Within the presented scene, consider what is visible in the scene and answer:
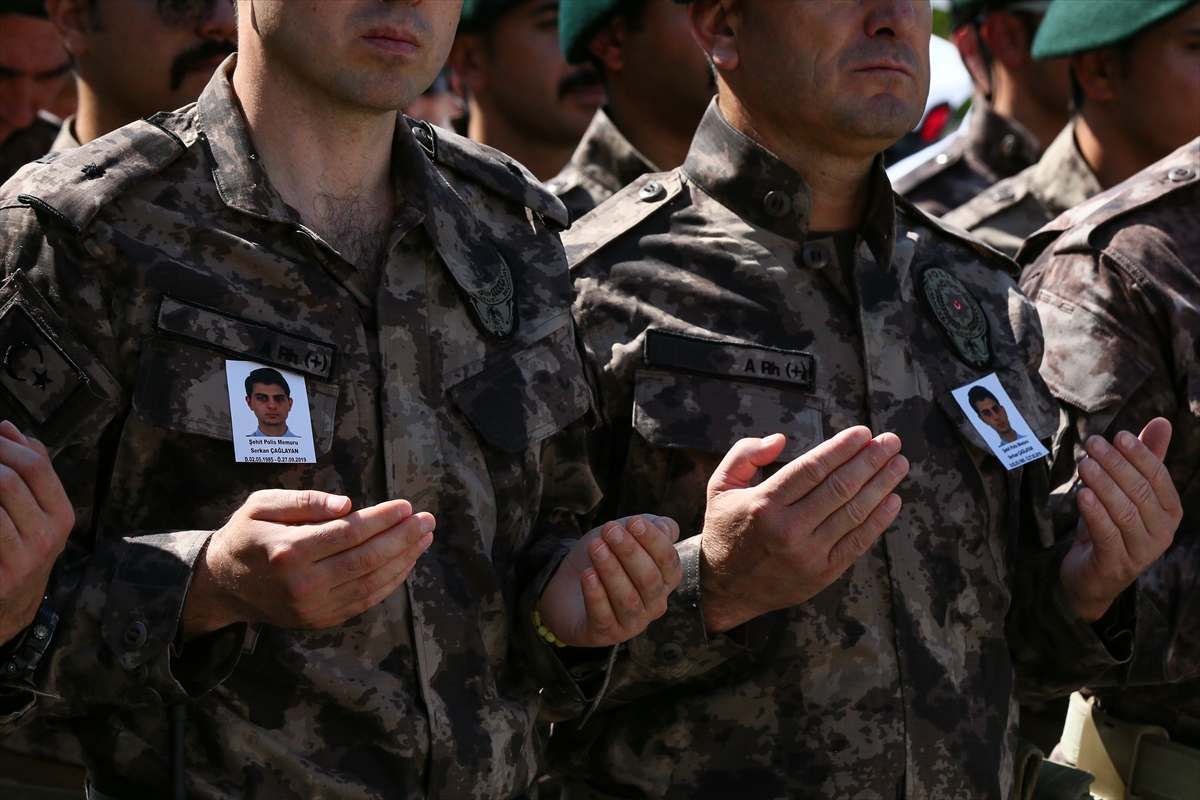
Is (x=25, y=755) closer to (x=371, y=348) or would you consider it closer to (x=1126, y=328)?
(x=371, y=348)

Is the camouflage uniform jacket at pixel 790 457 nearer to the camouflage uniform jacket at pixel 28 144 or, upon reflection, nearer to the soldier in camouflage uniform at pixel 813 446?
the soldier in camouflage uniform at pixel 813 446

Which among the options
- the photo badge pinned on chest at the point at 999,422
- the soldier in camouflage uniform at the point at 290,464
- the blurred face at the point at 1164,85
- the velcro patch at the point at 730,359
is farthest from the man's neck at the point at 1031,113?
the soldier in camouflage uniform at the point at 290,464

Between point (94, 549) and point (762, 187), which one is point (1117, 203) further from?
point (94, 549)

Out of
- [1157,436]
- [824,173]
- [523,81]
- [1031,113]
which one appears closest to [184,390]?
[824,173]

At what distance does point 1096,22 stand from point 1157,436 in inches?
78.8

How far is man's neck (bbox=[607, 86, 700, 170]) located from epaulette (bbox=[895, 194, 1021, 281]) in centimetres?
169

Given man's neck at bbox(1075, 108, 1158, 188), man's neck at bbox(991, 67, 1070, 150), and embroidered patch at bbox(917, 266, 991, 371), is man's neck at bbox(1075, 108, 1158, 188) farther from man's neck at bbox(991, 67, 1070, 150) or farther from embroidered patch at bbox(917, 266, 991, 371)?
embroidered patch at bbox(917, 266, 991, 371)

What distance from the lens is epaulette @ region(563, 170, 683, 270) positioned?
10.1 ft

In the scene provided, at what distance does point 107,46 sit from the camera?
13.3 feet

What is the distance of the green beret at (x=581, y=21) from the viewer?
4832 millimetres

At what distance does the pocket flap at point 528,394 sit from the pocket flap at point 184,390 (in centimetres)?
39

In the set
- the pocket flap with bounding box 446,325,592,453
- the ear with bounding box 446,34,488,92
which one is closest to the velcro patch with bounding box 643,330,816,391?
the pocket flap with bounding box 446,325,592,453

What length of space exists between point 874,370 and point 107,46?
2.24 m

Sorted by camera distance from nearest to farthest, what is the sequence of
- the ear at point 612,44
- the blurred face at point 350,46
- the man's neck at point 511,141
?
the blurred face at point 350,46
the ear at point 612,44
the man's neck at point 511,141
